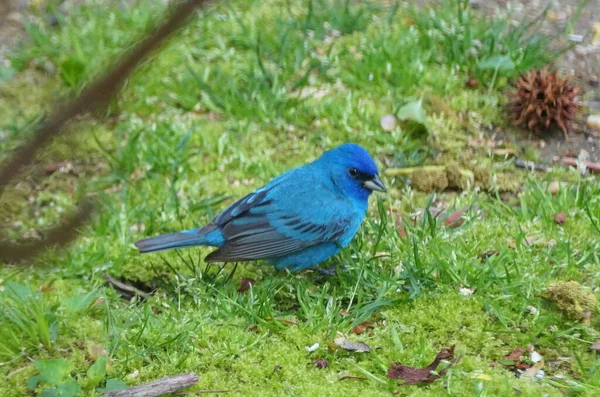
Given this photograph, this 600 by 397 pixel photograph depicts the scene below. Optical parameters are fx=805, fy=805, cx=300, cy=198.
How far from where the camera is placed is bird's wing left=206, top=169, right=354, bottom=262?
12.2ft

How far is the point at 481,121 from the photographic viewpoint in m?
5.02

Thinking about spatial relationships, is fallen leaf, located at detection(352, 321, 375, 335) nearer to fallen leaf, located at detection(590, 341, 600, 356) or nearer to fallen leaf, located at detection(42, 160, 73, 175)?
fallen leaf, located at detection(590, 341, 600, 356)

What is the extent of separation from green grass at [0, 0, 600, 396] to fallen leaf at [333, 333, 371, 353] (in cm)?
3

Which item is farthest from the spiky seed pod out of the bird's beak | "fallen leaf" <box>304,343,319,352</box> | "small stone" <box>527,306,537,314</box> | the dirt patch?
"fallen leaf" <box>304,343,319,352</box>

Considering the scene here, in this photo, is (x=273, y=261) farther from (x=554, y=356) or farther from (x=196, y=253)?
(x=554, y=356)

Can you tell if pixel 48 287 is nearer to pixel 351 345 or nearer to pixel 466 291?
pixel 351 345

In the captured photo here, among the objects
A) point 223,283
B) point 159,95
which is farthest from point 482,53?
point 223,283

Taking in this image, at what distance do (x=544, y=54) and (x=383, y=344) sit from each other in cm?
274

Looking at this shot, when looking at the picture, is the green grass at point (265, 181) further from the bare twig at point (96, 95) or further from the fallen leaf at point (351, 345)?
the bare twig at point (96, 95)

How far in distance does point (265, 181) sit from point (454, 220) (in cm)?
116

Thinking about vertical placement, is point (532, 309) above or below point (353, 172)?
below

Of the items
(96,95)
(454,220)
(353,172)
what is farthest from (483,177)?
(96,95)

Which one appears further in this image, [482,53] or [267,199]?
[482,53]

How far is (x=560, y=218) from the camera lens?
4.04 meters
